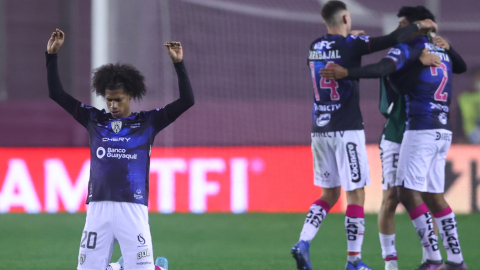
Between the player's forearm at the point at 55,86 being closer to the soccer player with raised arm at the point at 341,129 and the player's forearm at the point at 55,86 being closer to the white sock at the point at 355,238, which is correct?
the soccer player with raised arm at the point at 341,129

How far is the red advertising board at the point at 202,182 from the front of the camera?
8.84 meters

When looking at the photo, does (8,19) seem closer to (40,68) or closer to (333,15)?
(40,68)

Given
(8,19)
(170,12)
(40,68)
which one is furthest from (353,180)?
(8,19)

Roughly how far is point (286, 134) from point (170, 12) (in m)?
2.69

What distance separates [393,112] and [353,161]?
0.69 metres

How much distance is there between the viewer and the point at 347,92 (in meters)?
4.71

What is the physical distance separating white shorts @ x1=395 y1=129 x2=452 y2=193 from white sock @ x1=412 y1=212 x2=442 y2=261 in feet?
0.74

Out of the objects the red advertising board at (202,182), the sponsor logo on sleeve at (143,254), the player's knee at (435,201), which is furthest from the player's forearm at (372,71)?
the red advertising board at (202,182)

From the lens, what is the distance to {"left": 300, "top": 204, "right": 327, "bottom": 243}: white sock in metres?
4.63

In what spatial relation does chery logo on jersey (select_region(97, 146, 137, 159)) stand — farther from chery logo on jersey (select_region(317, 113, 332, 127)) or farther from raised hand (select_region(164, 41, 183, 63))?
chery logo on jersey (select_region(317, 113, 332, 127))

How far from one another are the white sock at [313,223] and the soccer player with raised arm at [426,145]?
64 centimetres

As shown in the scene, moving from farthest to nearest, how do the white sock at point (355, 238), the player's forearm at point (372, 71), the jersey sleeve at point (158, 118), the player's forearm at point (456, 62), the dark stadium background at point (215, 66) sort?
the dark stadium background at point (215, 66) → the player's forearm at point (456, 62) → the white sock at point (355, 238) → the player's forearm at point (372, 71) → the jersey sleeve at point (158, 118)

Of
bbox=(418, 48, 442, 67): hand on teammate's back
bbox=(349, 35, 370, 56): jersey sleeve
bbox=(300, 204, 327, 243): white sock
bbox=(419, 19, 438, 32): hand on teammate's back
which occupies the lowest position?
bbox=(300, 204, 327, 243): white sock

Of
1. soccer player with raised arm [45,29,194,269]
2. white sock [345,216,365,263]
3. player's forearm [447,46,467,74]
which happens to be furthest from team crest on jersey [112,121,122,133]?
player's forearm [447,46,467,74]
